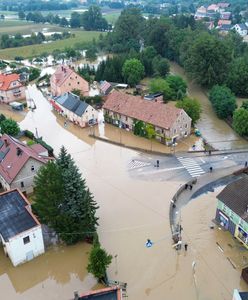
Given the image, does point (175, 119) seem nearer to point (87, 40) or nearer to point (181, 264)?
point (181, 264)

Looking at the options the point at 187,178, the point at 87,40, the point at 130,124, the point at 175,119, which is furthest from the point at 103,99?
the point at 87,40

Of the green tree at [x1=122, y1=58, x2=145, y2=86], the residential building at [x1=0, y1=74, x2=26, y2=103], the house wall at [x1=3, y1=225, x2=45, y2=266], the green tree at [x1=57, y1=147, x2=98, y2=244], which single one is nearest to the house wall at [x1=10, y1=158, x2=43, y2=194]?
the green tree at [x1=57, y1=147, x2=98, y2=244]

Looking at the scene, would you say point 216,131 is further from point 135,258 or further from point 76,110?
point 135,258

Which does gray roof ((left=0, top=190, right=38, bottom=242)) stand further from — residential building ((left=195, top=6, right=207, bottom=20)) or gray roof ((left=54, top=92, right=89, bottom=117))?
residential building ((left=195, top=6, right=207, bottom=20))

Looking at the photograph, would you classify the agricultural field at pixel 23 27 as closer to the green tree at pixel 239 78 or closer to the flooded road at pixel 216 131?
the green tree at pixel 239 78

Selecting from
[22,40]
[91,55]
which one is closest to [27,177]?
[91,55]
